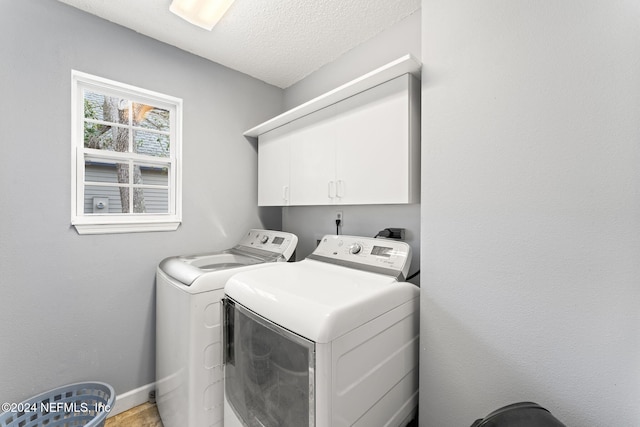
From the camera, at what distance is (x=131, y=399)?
1.83m

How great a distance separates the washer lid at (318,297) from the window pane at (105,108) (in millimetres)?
1591

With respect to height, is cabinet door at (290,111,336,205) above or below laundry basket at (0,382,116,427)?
above

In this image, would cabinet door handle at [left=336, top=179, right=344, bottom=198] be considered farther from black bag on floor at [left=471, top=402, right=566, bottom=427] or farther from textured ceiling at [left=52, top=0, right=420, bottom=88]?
black bag on floor at [left=471, top=402, right=566, bottom=427]

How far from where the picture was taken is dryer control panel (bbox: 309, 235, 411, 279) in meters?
1.41

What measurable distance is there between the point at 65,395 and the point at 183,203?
53.6 inches

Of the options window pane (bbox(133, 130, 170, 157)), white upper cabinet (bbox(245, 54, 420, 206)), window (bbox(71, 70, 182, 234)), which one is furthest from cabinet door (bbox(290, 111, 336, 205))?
window pane (bbox(133, 130, 170, 157))

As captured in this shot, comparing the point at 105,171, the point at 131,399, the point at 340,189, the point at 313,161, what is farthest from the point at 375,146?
the point at 131,399

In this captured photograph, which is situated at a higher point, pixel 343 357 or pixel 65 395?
pixel 343 357

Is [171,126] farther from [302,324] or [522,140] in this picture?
[522,140]

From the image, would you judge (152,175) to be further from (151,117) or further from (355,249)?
(355,249)

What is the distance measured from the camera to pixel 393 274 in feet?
4.46

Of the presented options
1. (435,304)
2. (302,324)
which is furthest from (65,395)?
(435,304)

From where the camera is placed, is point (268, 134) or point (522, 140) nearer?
point (522, 140)

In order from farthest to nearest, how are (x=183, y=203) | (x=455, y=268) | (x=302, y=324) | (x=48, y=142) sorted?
(x=183, y=203)
(x=48, y=142)
(x=455, y=268)
(x=302, y=324)
